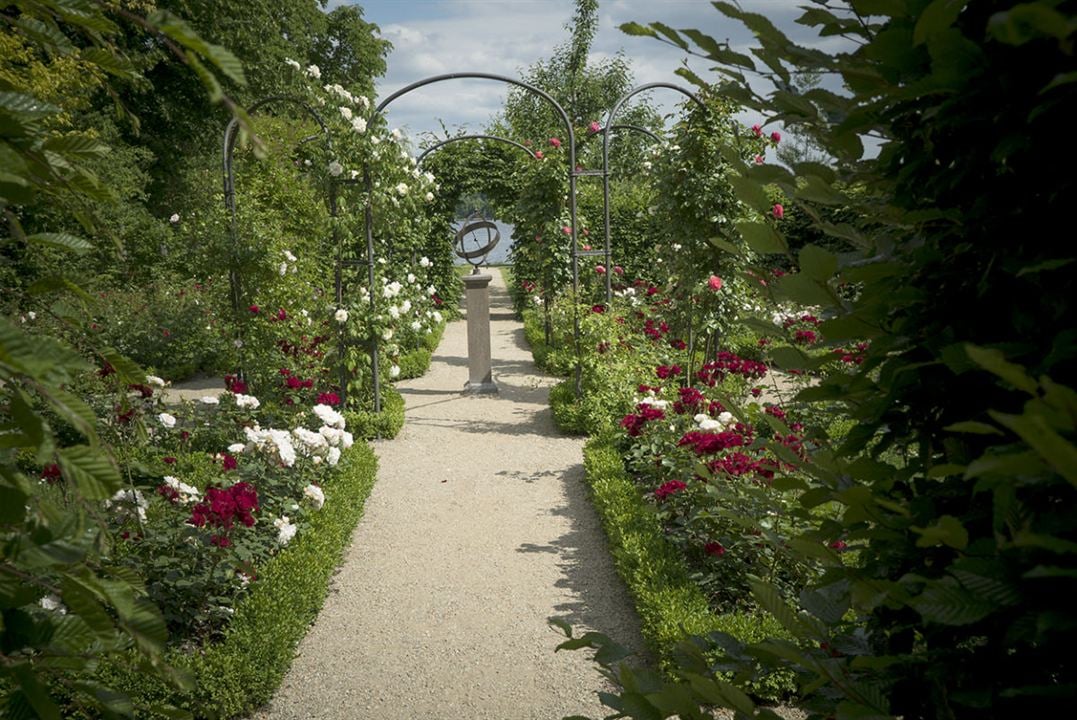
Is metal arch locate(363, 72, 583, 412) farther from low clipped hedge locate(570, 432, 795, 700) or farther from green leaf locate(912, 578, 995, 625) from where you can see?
green leaf locate(912, 578, 995, 625)

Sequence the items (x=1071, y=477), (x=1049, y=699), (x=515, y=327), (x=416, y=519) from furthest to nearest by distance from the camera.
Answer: (x=515, y=327), (x=416, y=519), (x=1049, y=699), (x=1071, y=477)

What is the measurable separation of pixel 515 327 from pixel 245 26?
10.4m


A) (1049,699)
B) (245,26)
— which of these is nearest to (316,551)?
(1049,699)

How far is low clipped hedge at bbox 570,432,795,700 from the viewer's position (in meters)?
3.66

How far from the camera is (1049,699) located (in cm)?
78

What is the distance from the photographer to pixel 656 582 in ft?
14.1

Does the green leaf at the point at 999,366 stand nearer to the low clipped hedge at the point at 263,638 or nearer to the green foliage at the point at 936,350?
the green foliage at the point at 936,350

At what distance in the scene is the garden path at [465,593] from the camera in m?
3.82

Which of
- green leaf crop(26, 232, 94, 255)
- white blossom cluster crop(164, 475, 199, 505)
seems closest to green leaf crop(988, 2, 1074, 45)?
green leaf crop(26, 232, 94, 255)

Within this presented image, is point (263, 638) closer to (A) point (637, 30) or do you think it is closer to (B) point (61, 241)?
(B) point (61, 241)

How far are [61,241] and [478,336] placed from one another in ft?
30.4

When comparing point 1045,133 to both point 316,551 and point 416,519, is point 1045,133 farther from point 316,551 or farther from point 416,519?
point 416,519

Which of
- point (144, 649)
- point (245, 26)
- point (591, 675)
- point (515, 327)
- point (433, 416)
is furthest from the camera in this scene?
point (245, 26)

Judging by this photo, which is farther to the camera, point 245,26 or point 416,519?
point 245,26
